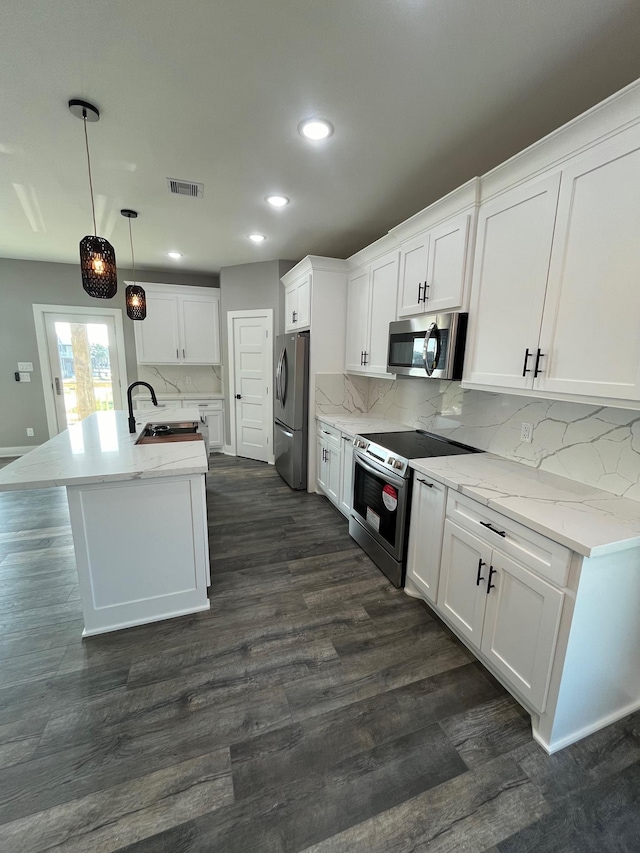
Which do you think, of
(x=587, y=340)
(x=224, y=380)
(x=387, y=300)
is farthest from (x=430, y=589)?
(x=224, y=380)

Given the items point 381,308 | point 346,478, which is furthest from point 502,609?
point 381,308

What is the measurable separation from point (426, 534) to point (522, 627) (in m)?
0.68

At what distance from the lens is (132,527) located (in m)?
1.93

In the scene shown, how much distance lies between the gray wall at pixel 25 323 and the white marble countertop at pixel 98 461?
10.9ft

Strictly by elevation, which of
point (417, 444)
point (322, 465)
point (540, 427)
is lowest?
point (322, 465)

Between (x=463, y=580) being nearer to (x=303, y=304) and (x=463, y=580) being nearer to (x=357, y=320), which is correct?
(x=357, y=320)

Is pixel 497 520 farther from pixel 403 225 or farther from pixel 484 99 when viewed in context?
pixel 403 225

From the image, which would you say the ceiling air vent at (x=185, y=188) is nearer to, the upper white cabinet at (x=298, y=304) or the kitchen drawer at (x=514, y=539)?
the upper white cabinet at (x=298, y=304)

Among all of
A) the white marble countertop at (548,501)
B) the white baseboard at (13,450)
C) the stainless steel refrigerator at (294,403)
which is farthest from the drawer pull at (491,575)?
the white baseboard at (13,450)

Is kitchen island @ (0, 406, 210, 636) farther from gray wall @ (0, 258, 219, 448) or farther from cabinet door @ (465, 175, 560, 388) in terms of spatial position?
gray wall @ (0, 258, 219, 448)

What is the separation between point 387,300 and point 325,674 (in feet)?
8.69

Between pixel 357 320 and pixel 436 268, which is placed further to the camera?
pixel 357 320

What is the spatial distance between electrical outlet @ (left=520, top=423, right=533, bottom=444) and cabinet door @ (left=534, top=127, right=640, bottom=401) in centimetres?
51

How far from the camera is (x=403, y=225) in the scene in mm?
2596
